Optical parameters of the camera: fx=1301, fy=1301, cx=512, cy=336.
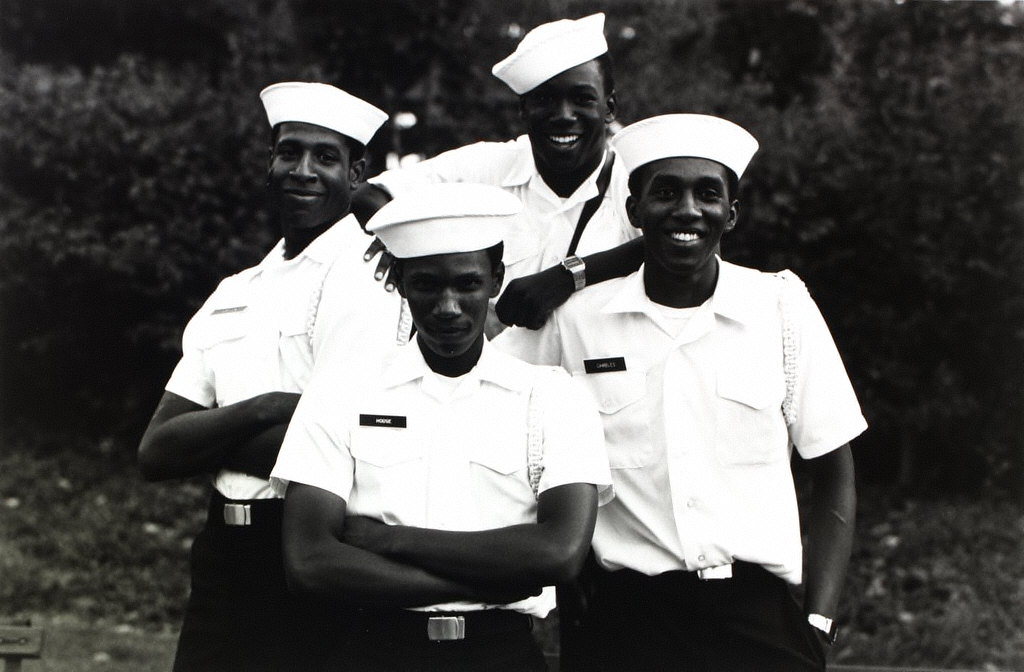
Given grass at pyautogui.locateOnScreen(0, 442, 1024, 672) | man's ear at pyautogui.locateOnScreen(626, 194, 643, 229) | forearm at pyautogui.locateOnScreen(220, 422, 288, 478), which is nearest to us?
A: man's ear at pyautogui.locateOnScreen(626, 194, 643, 229)

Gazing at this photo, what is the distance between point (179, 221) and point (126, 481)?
189 centimetres

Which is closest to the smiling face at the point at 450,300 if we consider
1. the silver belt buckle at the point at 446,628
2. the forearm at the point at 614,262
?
the forearm at the point at 614,262

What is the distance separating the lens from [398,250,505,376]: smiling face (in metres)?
3.20

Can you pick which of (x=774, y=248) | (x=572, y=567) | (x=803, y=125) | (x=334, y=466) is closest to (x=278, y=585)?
(x=334, y=466)

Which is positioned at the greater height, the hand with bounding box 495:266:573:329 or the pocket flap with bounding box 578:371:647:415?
the hand with bounding box 495:266:573:329

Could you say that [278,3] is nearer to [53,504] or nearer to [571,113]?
[53,504]

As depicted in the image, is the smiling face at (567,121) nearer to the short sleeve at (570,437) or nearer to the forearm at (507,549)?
the short sleeve at (570,437)

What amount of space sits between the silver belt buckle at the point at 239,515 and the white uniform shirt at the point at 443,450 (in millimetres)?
554

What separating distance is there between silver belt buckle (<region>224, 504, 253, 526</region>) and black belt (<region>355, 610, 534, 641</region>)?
0.71 metres

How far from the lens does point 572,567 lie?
3.01 m

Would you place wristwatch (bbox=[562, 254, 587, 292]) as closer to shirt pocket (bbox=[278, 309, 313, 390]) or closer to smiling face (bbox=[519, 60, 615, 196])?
smiling face (bbox=[519, 60, 615, 196])

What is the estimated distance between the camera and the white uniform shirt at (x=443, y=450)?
3.13 m

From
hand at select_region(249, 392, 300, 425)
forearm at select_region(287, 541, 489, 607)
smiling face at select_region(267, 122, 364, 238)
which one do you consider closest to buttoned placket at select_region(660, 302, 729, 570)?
forearm at select_region(287, 541, 489, 607)

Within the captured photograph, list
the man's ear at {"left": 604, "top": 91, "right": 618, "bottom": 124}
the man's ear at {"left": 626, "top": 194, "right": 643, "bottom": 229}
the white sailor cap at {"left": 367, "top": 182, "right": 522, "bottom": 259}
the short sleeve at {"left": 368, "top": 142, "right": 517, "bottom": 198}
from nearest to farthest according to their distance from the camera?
→ the white sailor cap at {"left": 367, "top": 182, "right": 522, "bottom": 259}, the man's ear at {"left": 626, "top": 194, "right": 643, "bottom": 229}, the man's ear at {"left": 604, "top": 91, "right": 618, "bottom": 124}, the short sleeve at {"left": 368, "top": 142, "right": 517, "bottom": 198}
